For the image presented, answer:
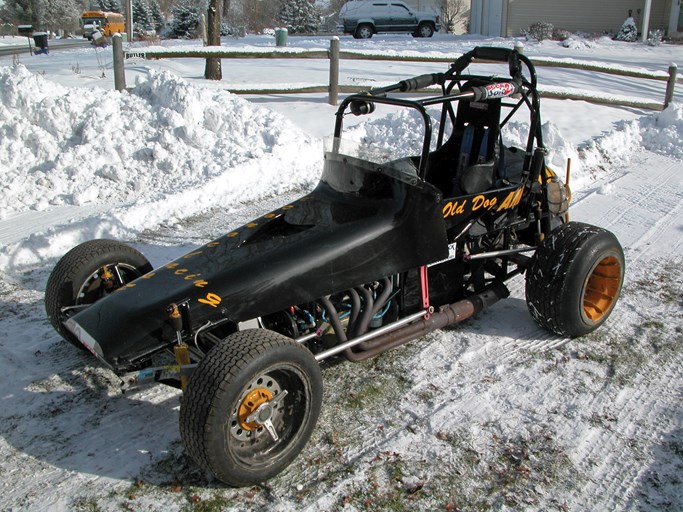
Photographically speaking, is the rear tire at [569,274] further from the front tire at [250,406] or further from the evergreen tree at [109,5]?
the evergreen tree at [109,5]

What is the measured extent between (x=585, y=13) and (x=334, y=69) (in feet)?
82.5

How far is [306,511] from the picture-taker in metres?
3.28

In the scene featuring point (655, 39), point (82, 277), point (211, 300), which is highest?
point (655, 39)

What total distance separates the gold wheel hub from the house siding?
33.0 meters

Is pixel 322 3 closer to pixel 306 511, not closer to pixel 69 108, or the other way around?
pixel 69 108

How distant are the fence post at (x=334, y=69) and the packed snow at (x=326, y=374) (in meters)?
2.98

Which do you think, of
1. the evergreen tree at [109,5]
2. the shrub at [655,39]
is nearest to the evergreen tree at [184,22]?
the evergreen tree at [109,5]

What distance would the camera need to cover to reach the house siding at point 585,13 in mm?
31984

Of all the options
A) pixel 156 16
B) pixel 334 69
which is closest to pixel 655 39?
pixel 334 69

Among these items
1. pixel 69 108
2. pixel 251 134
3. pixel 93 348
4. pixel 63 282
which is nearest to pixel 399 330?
pixel 93 348

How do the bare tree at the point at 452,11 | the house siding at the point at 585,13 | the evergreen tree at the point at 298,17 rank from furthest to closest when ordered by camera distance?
1. the evergreen tree at the point at 298,17
2. the bare tree at the point at 452,11
3. the house siding at the point at 585,13

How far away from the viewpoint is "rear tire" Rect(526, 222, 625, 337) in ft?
15.5

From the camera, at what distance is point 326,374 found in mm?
4512

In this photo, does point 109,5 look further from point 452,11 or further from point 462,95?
point 462,95
